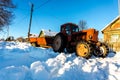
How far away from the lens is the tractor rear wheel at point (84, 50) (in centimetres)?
960

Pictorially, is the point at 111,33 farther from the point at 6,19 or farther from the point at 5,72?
the point at 5,72

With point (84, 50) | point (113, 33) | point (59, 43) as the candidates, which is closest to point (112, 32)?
point (113, 33)

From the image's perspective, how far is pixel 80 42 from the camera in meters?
10.1

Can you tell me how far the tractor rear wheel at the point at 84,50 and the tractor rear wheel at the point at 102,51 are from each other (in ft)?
4.70

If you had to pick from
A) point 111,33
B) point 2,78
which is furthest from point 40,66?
point 111,33

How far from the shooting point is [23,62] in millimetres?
5953

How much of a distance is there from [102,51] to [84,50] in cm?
152

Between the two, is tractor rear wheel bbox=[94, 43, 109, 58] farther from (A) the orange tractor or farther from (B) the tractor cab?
(B) the tractor cab

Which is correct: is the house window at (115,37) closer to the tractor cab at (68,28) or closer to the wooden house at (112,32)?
the wooden house at (112,32)

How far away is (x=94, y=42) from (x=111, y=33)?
54.4ft

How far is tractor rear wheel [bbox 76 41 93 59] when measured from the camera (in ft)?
31.5

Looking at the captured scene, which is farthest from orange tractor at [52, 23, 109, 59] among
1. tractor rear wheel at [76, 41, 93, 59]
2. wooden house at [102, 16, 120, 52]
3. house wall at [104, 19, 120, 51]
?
wooden house at [102, 16, 120, 52]

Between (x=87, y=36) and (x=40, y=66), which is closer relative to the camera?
(x=40, y=66)

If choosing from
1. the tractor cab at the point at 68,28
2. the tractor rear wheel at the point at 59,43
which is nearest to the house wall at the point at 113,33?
the tractor cab at the point at 68,28
